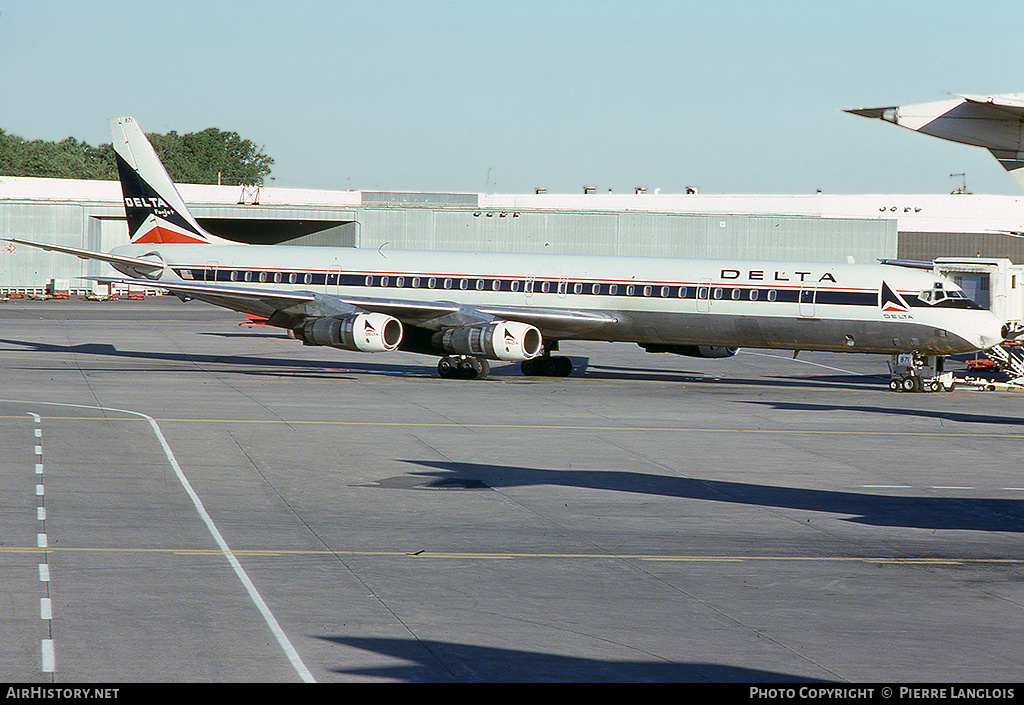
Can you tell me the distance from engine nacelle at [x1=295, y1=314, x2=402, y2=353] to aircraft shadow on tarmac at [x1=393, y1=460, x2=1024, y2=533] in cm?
1507

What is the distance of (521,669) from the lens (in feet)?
Answer: 36.3

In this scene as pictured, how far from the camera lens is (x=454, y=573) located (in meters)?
15.0

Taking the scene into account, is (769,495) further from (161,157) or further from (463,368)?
(161,157)

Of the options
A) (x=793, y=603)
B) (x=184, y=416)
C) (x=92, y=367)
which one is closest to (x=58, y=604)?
(x=793, y=603)

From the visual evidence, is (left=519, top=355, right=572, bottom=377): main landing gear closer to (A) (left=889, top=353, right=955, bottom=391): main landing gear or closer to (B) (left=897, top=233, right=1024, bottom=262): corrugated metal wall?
(A) (left=889, top=353, right=955, bottom=391): main landing gear

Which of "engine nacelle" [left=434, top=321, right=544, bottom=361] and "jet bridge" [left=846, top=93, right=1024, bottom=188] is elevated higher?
"jet bridge" [left=846, top=93, right=1024, bottom=188]

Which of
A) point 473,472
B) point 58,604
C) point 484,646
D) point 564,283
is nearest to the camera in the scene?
point 484,646

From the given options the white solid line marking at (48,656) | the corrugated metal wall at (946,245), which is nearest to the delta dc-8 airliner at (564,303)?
the white solid line marking at (48,656)

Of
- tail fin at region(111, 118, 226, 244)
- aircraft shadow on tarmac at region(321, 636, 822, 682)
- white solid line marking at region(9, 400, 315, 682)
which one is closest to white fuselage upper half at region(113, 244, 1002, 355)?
tail fin at region(111, 118, 226, 244)

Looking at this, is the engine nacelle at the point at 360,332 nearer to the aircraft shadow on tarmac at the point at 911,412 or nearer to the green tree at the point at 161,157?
the aircraft shadow on tarmac at the point at 911,412

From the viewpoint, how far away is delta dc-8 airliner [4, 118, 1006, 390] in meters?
37.2

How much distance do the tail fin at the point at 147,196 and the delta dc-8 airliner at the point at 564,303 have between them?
185cm
